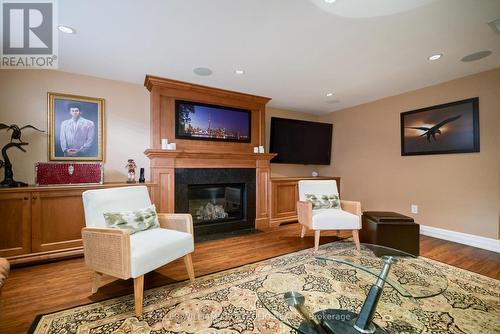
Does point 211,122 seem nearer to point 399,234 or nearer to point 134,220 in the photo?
point 134,220

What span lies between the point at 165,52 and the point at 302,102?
2739mm

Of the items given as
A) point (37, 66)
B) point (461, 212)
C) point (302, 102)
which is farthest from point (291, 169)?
point (37, 66)

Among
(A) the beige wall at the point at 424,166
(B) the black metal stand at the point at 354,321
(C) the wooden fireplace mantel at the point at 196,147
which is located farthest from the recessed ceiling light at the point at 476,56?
(B) the black metal stand at the point at 354,321

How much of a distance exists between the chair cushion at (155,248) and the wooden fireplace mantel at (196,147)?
3.80 feet

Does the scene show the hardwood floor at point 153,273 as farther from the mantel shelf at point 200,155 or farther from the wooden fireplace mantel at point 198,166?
the mantel shelf at point 200,155

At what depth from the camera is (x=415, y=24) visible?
1.95 meters

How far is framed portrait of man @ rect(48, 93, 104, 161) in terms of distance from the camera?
288 cm

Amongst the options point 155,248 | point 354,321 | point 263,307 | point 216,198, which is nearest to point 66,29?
point 155,248

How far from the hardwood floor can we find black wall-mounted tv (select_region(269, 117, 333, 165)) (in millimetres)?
1712

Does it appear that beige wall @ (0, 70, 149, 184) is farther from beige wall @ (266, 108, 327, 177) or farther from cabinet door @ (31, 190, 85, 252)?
beige wall @ (266, 108, 327, 177)

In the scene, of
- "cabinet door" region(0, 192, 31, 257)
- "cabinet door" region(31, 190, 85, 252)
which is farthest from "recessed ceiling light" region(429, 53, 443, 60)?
"cabinet door" region(0, 192, 31, 257)

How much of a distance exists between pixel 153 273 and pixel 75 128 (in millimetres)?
2246

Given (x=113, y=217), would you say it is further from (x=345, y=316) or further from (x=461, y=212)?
(x=461, y=212)

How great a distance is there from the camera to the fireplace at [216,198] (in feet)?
10.9
